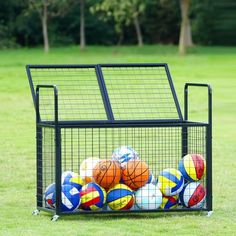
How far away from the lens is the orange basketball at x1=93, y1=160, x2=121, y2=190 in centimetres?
889

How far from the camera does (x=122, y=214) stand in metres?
9.35

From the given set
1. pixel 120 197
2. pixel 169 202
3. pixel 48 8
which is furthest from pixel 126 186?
pixel 48 8

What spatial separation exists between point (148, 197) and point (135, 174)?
0.77ft

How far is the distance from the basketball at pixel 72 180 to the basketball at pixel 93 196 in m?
0.07

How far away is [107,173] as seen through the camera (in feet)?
29.2

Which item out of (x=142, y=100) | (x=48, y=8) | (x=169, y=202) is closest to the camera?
(x=169, y=202)

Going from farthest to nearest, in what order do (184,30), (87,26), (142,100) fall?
1. (87,26)
2. (184,30)
3. (142,100)

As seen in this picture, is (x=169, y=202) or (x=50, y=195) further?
(x=169, y=202)

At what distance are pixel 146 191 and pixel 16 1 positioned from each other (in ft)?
244

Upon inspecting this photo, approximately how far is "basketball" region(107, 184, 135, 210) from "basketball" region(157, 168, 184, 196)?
311mm

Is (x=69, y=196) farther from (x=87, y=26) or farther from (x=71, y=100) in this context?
(x=87, y=26)

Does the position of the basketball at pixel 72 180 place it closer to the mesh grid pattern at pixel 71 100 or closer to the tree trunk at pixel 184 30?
the mesh grid pattern at pixel 71 100

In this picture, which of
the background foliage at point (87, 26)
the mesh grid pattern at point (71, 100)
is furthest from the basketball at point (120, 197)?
the background foliage at point (87, 26)

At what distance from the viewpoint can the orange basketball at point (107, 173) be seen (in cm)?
889
